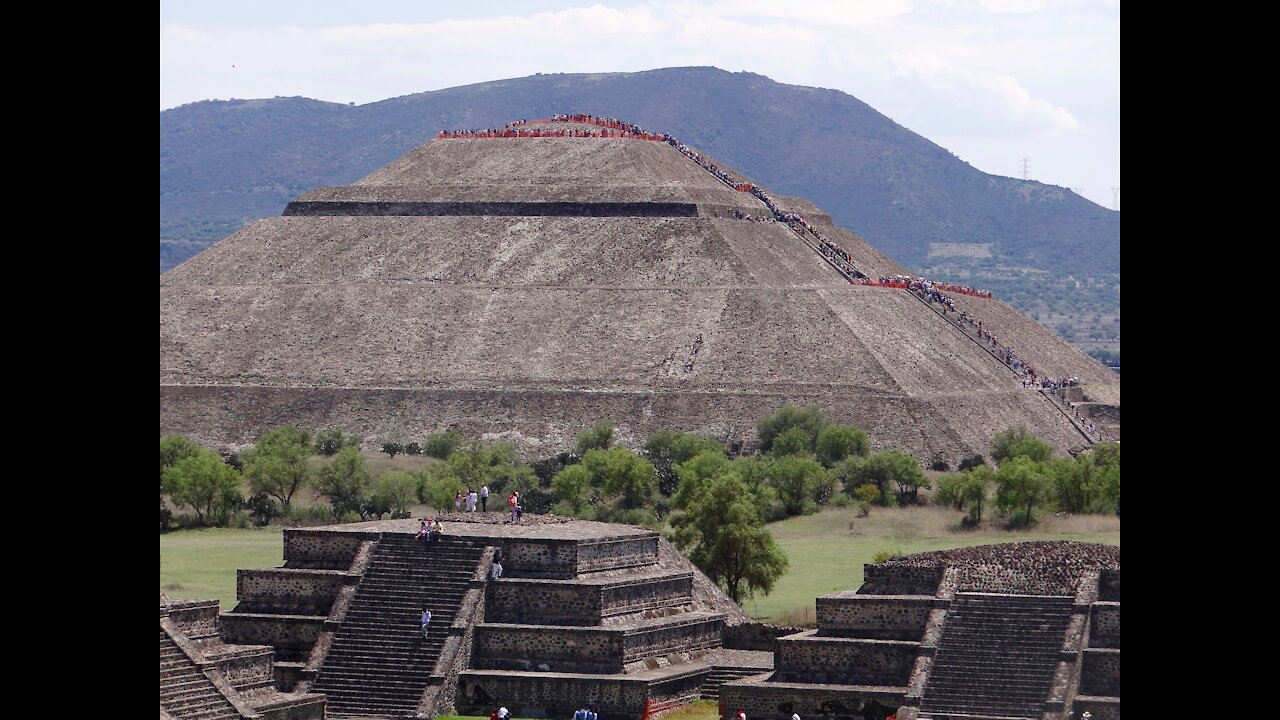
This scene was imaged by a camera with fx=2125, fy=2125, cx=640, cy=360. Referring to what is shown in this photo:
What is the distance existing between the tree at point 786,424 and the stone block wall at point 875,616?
1709 inches

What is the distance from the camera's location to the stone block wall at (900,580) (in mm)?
31562

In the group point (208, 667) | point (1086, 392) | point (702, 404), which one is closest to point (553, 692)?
point (208, 667)

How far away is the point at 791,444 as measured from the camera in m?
72.1

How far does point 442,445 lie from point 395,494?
46.9 feet

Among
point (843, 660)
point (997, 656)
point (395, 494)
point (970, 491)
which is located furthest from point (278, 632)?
point (970, 491)

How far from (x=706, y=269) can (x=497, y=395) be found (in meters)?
13.3

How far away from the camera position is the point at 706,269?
3568 inches

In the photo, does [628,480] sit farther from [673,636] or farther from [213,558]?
[673,636]

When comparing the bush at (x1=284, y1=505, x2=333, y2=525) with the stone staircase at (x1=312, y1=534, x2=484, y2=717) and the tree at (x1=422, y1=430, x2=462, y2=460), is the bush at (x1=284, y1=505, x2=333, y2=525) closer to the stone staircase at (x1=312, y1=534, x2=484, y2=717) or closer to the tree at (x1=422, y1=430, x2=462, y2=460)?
the tree at (x1=422, y1=430, x2=462, y2=460)

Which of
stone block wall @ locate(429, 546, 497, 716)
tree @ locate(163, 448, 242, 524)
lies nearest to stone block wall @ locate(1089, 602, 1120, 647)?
stone block wall @ locate(429, 546, 497, 716)
